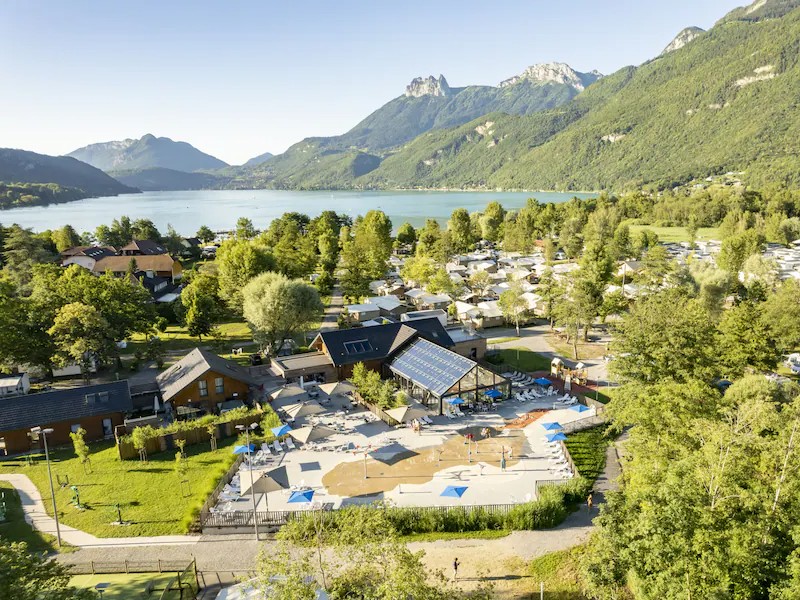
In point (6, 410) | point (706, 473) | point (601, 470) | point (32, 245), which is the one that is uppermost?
point (32, 245)

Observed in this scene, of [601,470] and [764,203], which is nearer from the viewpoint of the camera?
[601,470]

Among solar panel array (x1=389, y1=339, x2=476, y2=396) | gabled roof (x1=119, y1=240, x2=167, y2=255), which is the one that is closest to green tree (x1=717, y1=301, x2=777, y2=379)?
solar panel array (x1=389, y1=339, x2=476, y2=396)

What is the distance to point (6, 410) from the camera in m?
28.5

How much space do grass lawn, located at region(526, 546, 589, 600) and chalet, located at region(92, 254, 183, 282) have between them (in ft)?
241

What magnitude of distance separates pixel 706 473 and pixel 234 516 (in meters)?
18.9

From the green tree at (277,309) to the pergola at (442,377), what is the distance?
1185 cm

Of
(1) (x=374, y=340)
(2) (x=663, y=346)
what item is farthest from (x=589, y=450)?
(1) (x=374, y=340)

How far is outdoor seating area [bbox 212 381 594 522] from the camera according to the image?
22953 millimetres

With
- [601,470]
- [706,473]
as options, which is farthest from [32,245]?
[706,473]

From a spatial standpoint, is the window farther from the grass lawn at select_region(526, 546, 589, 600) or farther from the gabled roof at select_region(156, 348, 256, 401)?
the grass lawn at select_region(526, 546, 589, 600)

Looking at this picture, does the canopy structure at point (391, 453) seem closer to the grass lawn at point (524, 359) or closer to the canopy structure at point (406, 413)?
the canopy structure at point (406, 413)

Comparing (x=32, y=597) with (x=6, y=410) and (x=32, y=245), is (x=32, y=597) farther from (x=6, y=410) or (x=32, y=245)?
(x=32, y=245)

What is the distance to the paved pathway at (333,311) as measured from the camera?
54.6 m

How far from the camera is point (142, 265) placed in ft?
252
